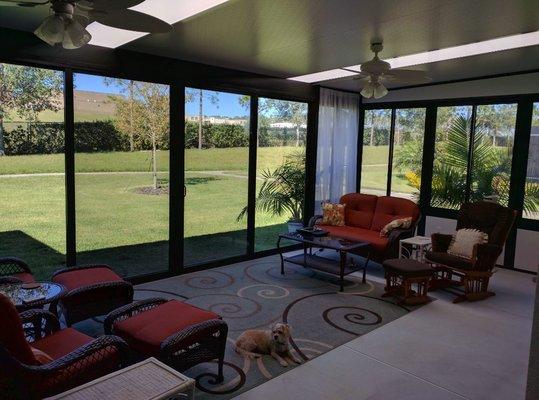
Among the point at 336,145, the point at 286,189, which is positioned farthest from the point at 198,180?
the point at 336,145

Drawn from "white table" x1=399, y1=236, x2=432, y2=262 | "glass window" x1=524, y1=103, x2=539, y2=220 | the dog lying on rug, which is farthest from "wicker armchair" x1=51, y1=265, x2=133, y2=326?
"glass window" x1=524, y1=103, x2=539, y2=220

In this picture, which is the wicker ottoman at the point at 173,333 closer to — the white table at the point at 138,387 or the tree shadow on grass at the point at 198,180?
the white table at the point at 138,387

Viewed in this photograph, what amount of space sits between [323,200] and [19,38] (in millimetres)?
5028

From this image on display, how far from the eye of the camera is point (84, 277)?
12.1 ft

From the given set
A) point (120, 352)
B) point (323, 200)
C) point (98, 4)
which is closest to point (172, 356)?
point (120, 352)

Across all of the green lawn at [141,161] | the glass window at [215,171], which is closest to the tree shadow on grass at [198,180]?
the glass window at [215,171]

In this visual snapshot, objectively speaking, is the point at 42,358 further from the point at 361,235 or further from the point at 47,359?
the point at 361,235

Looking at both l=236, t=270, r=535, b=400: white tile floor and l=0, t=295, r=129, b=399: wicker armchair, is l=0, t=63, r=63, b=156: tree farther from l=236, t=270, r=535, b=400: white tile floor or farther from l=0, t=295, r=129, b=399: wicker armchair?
l=236, t=270, r=535, b=400: white tile floor

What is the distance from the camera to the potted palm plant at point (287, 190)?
6.82 m

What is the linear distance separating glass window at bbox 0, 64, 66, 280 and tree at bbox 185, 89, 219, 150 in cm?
156

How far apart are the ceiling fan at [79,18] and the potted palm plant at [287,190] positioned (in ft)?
13.9

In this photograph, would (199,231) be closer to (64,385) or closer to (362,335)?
(362,335)

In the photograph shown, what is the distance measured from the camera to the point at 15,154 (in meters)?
6.30

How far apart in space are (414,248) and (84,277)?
13.6 feet
